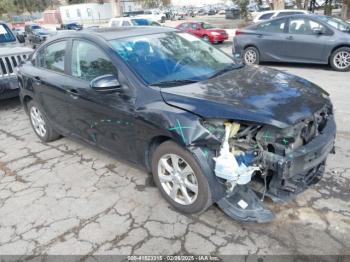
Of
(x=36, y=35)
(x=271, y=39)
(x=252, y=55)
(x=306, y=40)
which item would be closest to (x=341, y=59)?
(x=306, y=40)

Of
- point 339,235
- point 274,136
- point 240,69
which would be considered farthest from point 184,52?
point 339,235

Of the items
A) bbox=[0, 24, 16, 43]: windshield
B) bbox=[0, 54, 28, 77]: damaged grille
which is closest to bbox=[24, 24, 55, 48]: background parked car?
bbox=[0, 24, 16, 43]: windshield

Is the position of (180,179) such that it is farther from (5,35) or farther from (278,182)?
(5,35)

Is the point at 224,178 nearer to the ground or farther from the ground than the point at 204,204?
farther from the ground

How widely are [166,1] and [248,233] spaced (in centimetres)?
6871

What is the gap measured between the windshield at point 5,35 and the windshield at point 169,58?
5.92 meters

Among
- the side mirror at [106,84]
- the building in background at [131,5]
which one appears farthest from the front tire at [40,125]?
the building in background at [131,5]

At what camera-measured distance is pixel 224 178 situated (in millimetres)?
2805

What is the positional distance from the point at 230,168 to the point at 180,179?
59cm

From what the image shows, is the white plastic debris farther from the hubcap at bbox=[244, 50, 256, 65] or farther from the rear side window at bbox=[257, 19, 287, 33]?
the hubcap at bbox=[244, 50, 256, 65]

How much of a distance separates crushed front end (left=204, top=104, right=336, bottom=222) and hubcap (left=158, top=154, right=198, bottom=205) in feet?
0.95

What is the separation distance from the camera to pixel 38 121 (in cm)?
528

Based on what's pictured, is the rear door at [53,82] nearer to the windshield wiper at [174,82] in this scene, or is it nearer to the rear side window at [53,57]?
the rear side window at [53,57]

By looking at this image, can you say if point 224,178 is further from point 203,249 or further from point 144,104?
point 144,104
